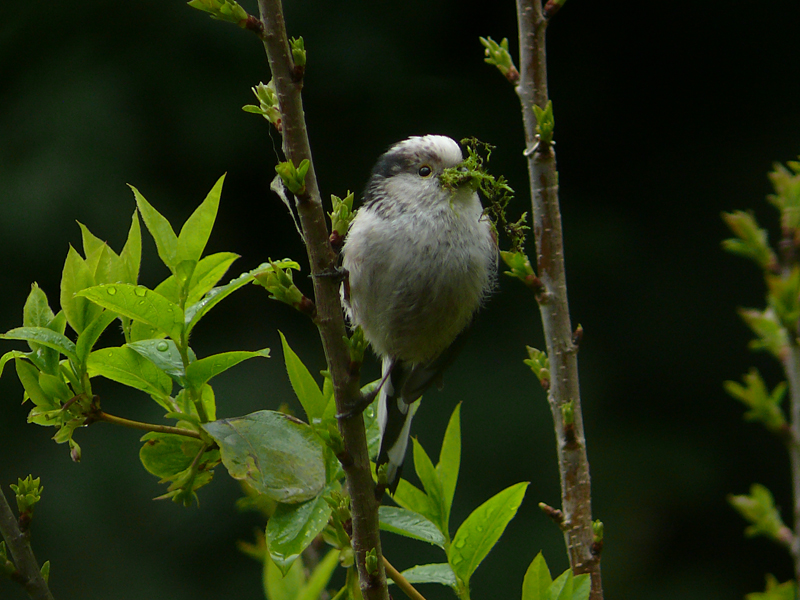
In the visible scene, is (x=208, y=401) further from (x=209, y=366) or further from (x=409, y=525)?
(x=409, y=525)

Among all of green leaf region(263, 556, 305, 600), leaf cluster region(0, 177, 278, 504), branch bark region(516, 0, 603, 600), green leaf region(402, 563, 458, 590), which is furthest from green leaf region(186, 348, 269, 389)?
branch bark region(516, 0, 603, 600)

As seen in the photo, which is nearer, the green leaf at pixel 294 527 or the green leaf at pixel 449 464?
the green leaf at pixel 294 527

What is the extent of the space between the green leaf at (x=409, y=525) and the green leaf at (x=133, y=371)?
296 mm

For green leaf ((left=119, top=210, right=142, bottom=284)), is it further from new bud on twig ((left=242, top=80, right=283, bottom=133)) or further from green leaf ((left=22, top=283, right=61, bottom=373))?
new bud on twig ((left=242, top=80, right=283, bottom=133))

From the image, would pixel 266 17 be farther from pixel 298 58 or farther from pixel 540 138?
pixel 540 138

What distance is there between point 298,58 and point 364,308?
869 millimetres

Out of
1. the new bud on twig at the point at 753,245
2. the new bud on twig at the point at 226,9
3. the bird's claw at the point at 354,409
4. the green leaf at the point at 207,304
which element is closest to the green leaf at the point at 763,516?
the new bud on twig at the point at 753,245

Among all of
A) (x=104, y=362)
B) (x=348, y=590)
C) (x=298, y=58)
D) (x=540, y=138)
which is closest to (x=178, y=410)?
(x=104, y=362)

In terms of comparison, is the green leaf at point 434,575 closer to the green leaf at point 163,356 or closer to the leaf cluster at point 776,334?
the green leaf at point 163,356

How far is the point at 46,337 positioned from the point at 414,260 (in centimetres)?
84

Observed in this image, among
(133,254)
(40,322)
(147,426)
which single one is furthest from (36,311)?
(147,426)

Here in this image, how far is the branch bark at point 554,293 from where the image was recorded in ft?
3.39

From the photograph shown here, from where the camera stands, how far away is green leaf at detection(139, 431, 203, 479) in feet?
2.75

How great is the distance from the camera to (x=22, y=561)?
0.73 meters
